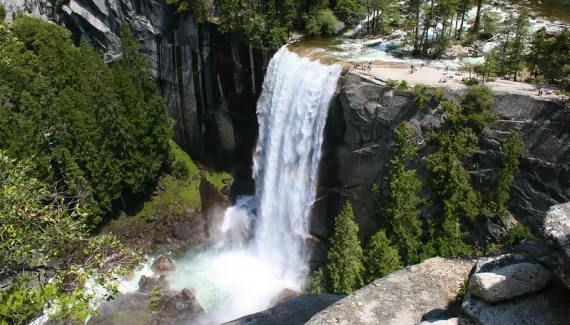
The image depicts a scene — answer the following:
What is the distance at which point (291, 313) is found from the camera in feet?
48.7

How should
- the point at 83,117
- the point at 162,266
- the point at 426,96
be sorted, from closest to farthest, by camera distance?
1. the point at 426,96
2. the point at 162,266
3. the point at 83,117

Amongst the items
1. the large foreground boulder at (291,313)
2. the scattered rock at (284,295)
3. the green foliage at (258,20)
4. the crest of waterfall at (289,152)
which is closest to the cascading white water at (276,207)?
the crest of waterfall at (289,152)

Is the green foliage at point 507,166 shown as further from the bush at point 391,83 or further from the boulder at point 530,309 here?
the boulder at point 530,309

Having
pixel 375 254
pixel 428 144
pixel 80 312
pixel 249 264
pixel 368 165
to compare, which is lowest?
pixel 249 264

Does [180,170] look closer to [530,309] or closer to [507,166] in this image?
[507,166]

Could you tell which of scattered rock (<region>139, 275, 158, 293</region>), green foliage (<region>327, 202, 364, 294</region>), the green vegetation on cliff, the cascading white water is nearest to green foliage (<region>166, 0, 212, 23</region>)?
the cascading white water

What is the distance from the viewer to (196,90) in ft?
146

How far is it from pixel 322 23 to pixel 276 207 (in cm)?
1751

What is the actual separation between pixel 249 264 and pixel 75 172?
16133mm

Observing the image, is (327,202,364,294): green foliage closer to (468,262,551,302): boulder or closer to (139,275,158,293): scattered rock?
(139,275,158,293): scattered rock

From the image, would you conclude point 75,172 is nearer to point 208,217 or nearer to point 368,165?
point 208,217

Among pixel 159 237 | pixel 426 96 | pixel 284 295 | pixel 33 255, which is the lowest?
pixel 284 295

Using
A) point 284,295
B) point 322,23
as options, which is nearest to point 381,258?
point 284,295

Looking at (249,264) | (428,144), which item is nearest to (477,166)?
(428,144)
